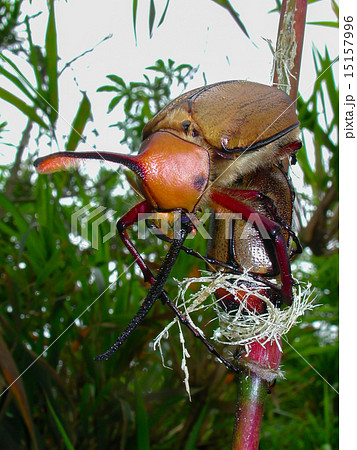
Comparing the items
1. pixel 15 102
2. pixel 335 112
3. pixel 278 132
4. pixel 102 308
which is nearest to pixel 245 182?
pixel 278 132

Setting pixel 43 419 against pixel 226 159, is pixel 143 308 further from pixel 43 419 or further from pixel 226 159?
pixel 43 419

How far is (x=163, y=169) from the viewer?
20 centimetres

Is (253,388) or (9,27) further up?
(9,27)

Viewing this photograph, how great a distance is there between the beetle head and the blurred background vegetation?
30 cm

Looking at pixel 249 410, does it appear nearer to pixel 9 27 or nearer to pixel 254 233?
pixel 254 233

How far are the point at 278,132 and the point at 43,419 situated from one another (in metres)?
0.71

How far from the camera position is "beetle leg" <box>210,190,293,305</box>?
211mm

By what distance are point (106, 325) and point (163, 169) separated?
496mm

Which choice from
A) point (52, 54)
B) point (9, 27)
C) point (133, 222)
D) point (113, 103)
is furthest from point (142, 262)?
point (9, 27)

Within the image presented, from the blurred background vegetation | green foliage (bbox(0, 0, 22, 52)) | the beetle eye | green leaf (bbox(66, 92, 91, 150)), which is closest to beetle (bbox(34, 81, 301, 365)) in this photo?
the beetle eye

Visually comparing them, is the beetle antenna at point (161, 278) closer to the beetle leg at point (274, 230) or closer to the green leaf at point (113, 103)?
the beetle leg at point (274, 230)

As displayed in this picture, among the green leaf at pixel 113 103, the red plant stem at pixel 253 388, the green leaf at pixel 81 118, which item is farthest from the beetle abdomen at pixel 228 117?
the green leaf at pixel 113 103

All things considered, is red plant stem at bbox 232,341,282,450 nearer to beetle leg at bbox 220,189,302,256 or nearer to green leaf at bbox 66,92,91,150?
beetle leg at bbox 220,189,302,256

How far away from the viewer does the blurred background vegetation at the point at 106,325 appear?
604mm
